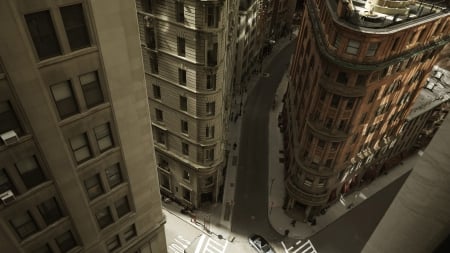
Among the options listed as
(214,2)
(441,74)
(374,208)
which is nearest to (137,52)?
(214,2)

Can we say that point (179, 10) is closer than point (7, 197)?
No

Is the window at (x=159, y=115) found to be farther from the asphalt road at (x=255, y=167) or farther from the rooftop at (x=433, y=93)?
the rooftop at (x=433, y=93)

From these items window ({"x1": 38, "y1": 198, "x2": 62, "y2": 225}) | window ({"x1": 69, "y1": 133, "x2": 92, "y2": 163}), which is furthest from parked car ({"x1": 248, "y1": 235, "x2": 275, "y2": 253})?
window ({"x1": 69, "y1": 133, "x2": 92, "y2": 163})

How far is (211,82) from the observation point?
42.6 m

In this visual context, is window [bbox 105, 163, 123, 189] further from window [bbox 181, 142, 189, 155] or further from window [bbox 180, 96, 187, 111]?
window [bbox 181, 142, 189, 155]

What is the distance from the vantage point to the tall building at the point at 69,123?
58.2 feet

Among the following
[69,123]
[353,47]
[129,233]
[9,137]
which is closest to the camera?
[9,137]

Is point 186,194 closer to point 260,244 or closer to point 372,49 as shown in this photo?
point 260,244

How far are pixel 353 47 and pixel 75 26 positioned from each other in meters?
31.7

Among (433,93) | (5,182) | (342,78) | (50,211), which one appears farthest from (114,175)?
(433,93)

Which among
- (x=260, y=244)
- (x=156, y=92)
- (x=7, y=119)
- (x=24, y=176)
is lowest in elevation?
(x=260, y=244)

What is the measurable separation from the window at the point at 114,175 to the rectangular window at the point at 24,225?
19.1ft

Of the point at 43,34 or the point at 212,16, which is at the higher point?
the point at 43,34

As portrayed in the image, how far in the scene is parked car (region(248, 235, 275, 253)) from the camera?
54.0m
